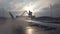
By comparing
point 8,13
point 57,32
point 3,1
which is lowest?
point 57,32

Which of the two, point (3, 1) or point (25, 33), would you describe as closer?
point (25, 33)

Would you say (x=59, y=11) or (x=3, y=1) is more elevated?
(x=3, y=1)

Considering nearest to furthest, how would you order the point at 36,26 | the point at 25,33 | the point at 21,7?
the point at 25,33 → the point at 36,26 → the point at 21,7

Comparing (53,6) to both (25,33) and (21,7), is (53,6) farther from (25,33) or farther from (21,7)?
(25,33)

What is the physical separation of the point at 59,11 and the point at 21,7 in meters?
0.43

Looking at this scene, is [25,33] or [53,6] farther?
[53,6]

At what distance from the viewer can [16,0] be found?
5.04 ft

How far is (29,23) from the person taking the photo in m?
1.24

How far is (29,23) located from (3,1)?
480mm

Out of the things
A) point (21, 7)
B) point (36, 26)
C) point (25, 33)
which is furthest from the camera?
point (21, 7)

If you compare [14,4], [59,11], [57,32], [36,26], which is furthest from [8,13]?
[57,32]

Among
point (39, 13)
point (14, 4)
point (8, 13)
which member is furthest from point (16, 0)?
point (39, 13)

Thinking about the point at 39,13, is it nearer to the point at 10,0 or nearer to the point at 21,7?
Result: the point at 21,7

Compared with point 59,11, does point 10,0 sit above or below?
above
